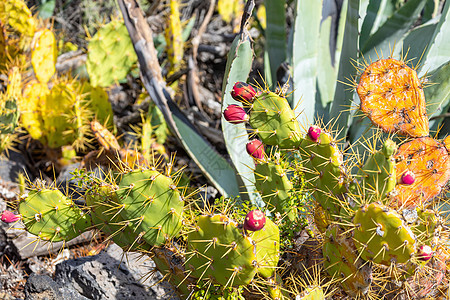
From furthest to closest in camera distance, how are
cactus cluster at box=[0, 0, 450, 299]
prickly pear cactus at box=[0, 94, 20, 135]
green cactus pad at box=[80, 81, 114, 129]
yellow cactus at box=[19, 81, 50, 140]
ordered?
1. green cactus pad at box=[80, 81, 114, 129]
2. yellow cactus at box=[19, 81, 50, 140]
3. prickly pear cactus at box=[0, 94, 20, 135]
4. cactus cluster at box=[0, 0, 450, 299]

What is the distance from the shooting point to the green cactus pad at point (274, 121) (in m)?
1.53

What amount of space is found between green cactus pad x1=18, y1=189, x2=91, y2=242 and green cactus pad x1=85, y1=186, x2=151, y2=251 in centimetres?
7

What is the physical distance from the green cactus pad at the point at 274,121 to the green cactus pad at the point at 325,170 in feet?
0.20

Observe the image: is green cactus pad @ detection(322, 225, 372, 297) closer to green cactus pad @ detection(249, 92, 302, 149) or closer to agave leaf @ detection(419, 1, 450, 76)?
green cactus pad @ detection(249, 92, 302, 149)

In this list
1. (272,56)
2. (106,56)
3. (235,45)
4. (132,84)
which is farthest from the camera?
(132,84)

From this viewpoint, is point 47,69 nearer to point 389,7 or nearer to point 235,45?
point 235,45

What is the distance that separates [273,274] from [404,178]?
1.81ft

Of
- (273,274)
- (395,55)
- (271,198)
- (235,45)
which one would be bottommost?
(273,274)

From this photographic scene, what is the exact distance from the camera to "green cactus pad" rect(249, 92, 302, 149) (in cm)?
153

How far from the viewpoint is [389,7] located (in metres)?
3.10

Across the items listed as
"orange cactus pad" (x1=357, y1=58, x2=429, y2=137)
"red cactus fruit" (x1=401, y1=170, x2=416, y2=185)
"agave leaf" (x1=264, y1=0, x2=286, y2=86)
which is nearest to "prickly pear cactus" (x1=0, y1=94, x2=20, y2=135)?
"agave leaf" (x1=264, y1=0, x2=286, y2=86)

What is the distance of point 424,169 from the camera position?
5.12ft

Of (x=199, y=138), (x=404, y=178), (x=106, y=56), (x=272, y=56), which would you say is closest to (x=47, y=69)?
(x=106, y=56)

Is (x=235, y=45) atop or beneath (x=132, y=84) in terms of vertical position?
atop
